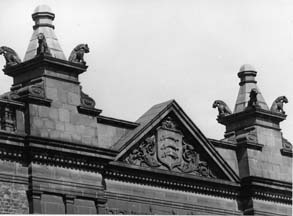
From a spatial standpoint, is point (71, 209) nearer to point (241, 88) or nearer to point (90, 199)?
point (90, 199)

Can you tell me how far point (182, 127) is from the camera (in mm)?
37844

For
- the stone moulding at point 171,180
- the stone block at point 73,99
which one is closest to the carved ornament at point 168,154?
the stone moulding at point 171,180

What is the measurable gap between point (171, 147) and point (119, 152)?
2.51m

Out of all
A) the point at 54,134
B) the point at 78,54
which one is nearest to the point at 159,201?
the point at 54,134

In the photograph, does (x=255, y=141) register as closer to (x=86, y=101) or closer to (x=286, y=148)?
(x=286, y=148)

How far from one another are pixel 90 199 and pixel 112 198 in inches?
42.1

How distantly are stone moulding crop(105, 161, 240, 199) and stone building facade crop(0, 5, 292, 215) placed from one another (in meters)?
0.03

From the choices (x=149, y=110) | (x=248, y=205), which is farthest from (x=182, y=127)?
(x=248, y=205)

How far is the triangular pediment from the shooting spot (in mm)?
36219

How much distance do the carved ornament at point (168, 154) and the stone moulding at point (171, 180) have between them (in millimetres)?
238

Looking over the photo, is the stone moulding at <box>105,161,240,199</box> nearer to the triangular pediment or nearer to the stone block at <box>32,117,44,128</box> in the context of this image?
the triangular pediment

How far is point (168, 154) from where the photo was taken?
37125 millimetres

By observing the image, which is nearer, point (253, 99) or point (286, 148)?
point (253, 99)

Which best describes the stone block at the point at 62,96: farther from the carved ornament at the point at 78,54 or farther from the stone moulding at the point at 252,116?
the stone moulding at the point at 252,116
